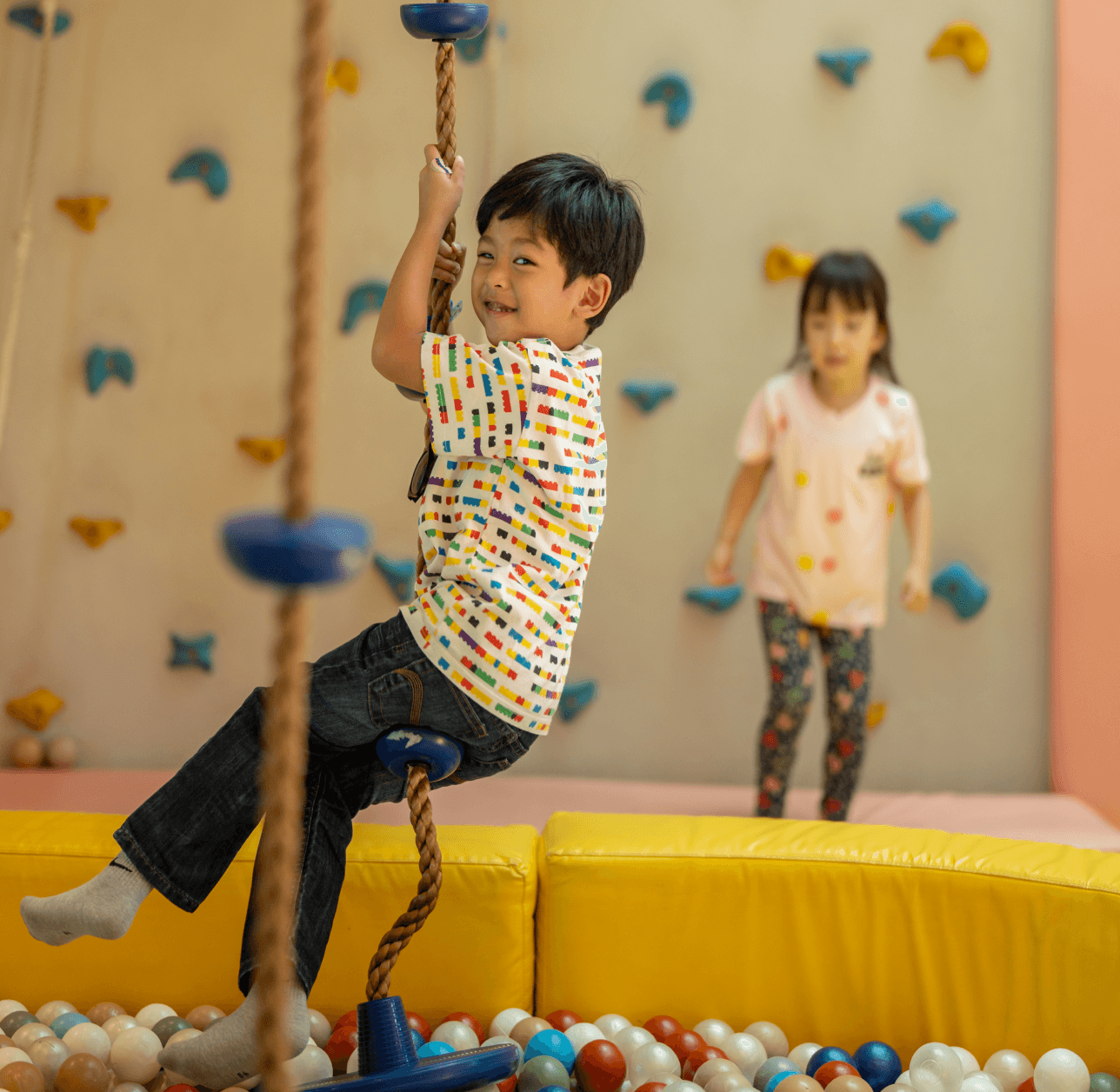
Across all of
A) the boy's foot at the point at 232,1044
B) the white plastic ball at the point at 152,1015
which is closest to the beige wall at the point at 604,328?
the white plastic ball at the point at 152,1015

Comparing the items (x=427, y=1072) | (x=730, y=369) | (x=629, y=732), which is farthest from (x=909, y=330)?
(x=427, y=1072)

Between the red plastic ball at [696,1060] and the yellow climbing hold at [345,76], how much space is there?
2.06 m

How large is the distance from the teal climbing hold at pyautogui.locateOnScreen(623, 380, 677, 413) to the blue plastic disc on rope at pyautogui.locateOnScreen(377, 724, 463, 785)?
1.49 metres

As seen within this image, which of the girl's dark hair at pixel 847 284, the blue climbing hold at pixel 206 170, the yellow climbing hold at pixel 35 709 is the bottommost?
the yellow climbing hold at pixel 35 709

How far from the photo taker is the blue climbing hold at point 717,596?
7.85ft

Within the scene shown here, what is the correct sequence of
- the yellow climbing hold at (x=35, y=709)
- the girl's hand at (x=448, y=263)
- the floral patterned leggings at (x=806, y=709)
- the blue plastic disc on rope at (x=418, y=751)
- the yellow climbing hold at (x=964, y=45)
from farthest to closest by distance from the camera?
the yellow climbing hold at (x=35, y=709), the yellow climbing hold at (x=964, y=45), the floral patterned leggings at (x=806, y=709), the girl's hand at (x=448, y=263), the blue plastic disc on rope at (x=418, y=751)

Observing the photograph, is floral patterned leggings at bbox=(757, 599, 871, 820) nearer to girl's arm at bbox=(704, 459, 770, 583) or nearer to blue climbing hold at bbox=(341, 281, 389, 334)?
girl's arm at bbox=(704, 459, 770, 583)

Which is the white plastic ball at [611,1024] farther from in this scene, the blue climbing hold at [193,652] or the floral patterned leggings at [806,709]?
the blue climbing hold at [193,652]

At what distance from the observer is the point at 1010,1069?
1.23 meters

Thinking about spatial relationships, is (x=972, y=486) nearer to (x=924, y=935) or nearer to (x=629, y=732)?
(x=629, y=732)

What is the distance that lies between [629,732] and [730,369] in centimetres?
82

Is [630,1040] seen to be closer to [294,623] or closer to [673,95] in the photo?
[294,623]

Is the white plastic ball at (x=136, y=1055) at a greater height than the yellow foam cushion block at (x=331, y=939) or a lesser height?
lesser

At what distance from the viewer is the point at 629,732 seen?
8.02 ft
